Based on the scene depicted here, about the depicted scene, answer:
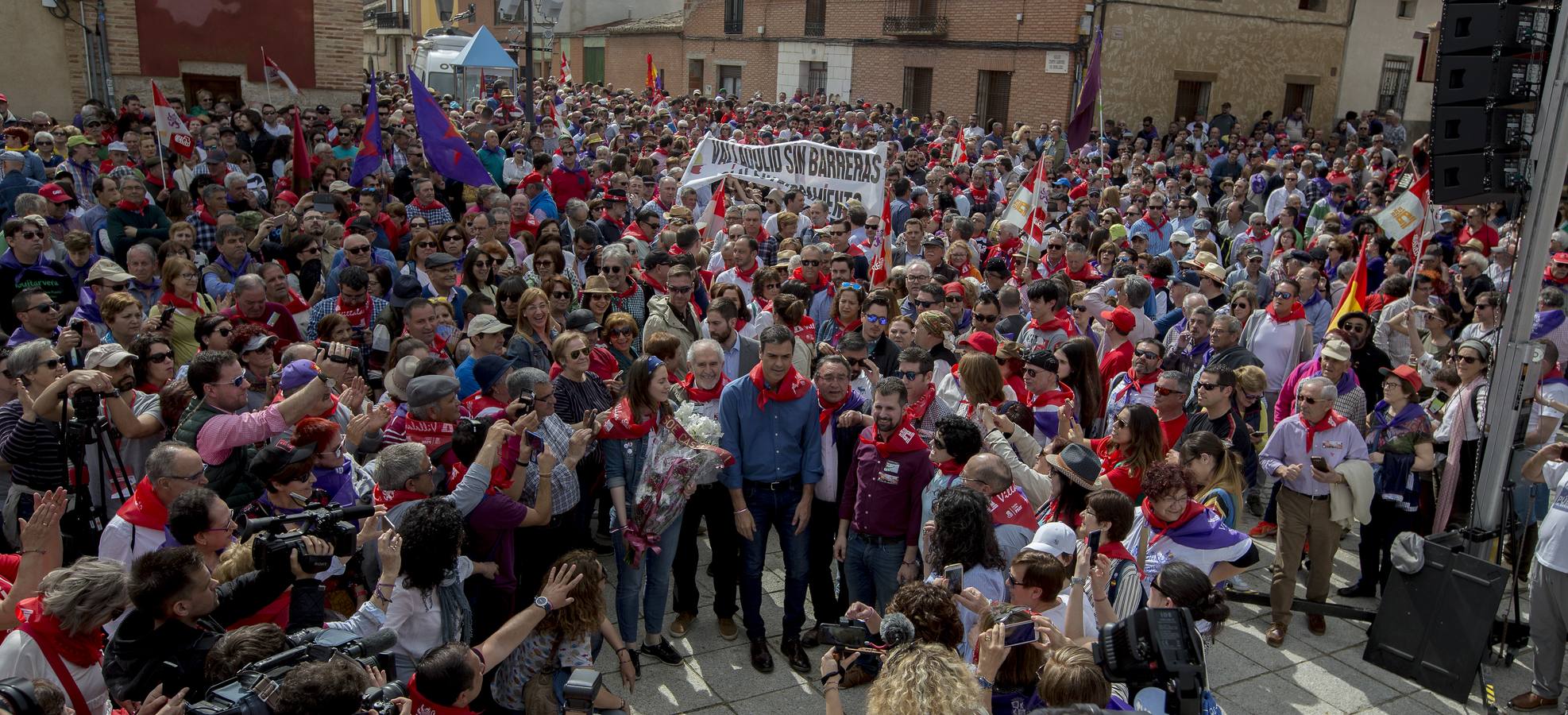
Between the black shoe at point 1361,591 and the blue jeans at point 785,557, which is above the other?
the blue jeans at point 785,557

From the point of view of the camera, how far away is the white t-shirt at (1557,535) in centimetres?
526

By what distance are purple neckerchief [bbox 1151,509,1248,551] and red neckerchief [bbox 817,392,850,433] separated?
1732 mm

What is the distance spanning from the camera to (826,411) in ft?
18.6

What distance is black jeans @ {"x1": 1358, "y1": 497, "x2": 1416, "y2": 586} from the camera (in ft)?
21.1

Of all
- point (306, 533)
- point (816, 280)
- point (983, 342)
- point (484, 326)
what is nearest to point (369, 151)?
point (816, 280)

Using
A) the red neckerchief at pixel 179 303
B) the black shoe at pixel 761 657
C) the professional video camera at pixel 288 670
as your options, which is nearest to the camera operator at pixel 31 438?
the red neckerchief at pixel 179 303

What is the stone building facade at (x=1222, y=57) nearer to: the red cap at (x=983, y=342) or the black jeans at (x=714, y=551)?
the red cap at (x=983, y=342)

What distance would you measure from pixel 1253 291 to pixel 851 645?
245 inches

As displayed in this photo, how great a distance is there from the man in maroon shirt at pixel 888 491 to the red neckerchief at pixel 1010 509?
0.48 metres

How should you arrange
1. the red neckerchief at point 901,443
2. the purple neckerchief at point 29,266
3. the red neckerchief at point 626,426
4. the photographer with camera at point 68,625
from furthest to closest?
the purple neckerchief at point 29,266 → the red neckerchief at point 626,426 → the red neckerchief at point 901,443 → the photographer with camera at point 68,625

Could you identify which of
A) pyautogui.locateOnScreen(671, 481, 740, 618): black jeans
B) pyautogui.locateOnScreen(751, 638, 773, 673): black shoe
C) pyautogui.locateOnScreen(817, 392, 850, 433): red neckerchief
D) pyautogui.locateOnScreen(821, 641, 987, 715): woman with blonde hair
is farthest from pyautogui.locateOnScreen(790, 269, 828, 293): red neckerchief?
pyautogui.locateOnScreen(821, 641, 987, 715): woman with blonde hair

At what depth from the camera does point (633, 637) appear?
5.48 metres

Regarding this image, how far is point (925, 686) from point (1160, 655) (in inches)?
30.7

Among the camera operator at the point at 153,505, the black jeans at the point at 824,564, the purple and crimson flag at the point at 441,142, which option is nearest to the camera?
the camera operator at the point at 153,505
